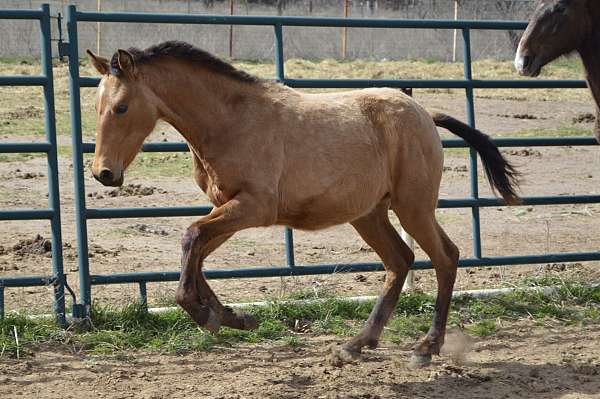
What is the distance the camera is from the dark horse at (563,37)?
19.7 ft

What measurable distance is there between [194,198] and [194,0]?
13124mm

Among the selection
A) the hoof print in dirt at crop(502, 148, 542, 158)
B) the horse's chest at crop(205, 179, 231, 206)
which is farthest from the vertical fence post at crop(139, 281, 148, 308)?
the hoof print in dirt at crop(502, 148, 542, 158)

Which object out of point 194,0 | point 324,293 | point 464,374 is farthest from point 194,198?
point 194,0

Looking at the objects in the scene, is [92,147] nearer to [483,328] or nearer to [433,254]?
[433,254]

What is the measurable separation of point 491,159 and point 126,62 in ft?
8.23

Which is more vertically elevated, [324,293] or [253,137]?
[253,137]

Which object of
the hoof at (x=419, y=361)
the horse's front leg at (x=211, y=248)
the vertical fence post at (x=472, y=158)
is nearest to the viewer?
the horse's front leg at (x=211, y=248)

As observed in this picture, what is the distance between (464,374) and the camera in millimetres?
5133

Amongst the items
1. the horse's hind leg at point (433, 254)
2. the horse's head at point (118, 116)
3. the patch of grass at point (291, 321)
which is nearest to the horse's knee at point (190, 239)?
the horse's head at point (118, 116)

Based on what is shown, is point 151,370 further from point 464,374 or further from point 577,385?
point 577,385

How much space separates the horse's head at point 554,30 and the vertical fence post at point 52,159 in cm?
305

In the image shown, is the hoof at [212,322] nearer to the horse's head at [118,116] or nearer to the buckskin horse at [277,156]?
the buckskin horse at [277,156]

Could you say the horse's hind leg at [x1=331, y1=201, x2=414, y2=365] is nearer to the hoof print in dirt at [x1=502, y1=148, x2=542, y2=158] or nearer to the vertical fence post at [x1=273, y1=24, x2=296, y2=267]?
the vertical fence post at [x1=273, y1=24, x2=296, y2=267]

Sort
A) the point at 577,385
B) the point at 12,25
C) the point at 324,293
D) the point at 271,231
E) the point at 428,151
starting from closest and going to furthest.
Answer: the point at 577,385
the point at 428,151
the point at 324,293
the point at 271,231
the point at 12,25
